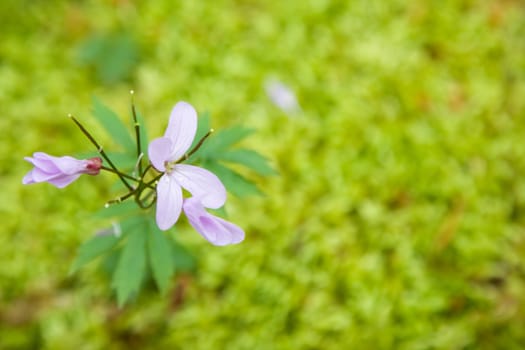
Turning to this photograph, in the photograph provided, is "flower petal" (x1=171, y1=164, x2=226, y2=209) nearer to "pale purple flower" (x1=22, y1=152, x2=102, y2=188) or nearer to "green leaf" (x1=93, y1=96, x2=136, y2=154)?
"pale purple flower" (x1=22, y1=152, x2=102, y2=188)

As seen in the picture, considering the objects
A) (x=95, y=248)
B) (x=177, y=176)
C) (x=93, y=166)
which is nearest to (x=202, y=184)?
(x=177, y=176)

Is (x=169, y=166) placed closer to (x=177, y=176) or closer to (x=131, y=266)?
(x=177, y=176)

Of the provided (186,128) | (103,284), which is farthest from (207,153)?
(103,284)

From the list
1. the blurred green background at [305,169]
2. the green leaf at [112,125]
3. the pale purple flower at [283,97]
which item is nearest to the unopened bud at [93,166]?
the green leaf at [112,125]

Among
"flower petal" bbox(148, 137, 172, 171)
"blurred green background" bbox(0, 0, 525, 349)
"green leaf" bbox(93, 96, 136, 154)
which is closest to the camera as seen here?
"flower petal" bbox(148, 137, 172, 171)

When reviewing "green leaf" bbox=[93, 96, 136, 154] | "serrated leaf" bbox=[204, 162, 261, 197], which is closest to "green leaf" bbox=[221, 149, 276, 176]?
"serrated leaf" bbox=[204, 162, 261, 197]

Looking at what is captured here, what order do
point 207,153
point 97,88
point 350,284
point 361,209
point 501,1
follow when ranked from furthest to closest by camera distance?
point 501,1, point 97,88, point 361,209, point 350,284, point 207,153

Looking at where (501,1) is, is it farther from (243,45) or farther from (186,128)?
(186,128)
